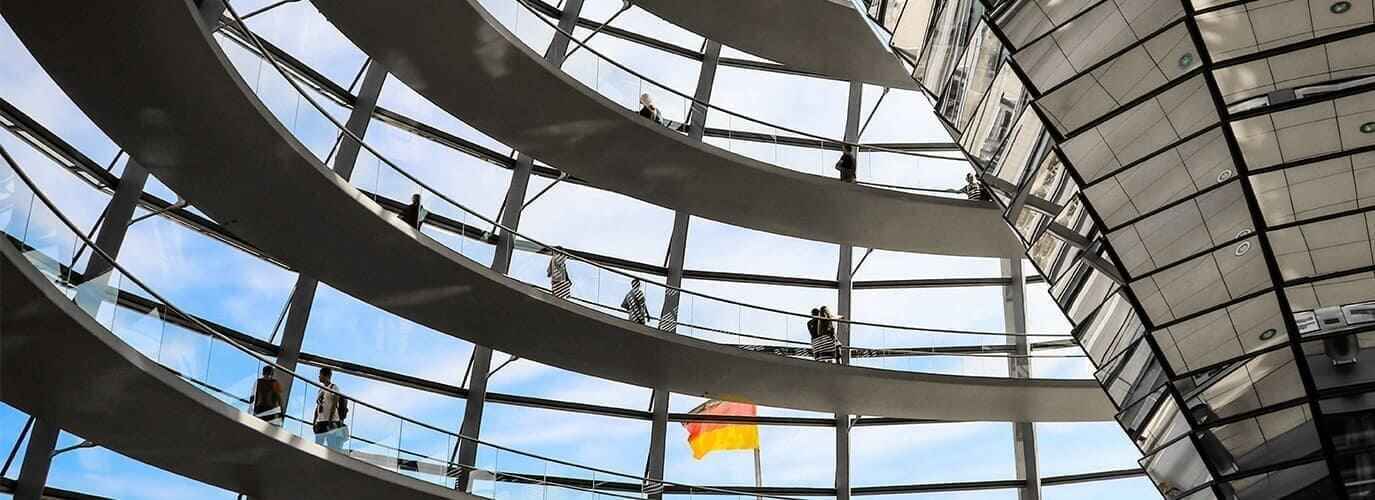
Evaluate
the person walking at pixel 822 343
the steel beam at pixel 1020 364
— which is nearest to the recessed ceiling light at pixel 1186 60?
the person walking at pixel 822 343

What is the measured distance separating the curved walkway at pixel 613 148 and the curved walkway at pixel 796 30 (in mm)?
2080

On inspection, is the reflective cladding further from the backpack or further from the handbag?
the handbag

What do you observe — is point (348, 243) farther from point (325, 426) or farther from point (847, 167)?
point (847, 167)

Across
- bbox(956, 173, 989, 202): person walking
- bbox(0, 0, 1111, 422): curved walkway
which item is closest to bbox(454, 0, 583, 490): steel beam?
bbox(0, 0, 1111, 422): curved walkway

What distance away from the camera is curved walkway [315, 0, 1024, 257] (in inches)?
717

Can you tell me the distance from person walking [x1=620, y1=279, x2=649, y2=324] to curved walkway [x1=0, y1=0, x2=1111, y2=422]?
0.94 meters

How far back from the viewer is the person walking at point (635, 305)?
21.8 m

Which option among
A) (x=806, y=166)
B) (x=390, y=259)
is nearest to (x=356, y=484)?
(x=390, y=259)

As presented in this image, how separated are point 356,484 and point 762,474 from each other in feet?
31.9

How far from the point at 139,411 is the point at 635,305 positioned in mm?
8900

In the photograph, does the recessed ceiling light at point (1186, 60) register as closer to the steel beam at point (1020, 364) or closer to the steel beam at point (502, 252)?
the steel beam at point (1020, 364)

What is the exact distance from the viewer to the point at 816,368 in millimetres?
21781

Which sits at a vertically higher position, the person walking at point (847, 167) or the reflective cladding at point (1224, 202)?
the person walking at point (847, 167)

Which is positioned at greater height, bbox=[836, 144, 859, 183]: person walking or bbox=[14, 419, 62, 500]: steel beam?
bbox=[836, 144, 859, 183]: person walking
